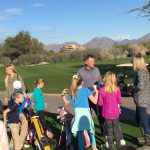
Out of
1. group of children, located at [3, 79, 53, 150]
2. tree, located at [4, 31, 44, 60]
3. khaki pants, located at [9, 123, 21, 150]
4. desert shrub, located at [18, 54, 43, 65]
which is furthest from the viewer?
tree, located at [4, 31, 44, 60]

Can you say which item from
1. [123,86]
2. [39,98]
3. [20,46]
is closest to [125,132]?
[39,98]

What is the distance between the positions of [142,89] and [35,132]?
7.40ft

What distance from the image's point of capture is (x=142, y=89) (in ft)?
27.4

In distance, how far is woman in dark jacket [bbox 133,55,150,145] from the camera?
8.33 meters

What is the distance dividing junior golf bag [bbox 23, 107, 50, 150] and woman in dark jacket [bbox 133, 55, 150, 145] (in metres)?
1.94

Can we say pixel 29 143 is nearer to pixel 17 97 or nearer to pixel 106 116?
pixel 17 97

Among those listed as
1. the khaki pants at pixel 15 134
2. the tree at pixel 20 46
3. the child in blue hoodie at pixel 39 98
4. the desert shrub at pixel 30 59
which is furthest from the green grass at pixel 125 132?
the tree at pixel 20 46

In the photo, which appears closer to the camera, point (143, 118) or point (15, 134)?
point (15, 134)

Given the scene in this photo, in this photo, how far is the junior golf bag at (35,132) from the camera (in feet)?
26.5

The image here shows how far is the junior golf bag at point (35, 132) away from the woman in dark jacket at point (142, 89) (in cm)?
194

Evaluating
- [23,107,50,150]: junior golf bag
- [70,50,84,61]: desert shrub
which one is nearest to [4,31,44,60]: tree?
[70,50,84,61]: desert shrub

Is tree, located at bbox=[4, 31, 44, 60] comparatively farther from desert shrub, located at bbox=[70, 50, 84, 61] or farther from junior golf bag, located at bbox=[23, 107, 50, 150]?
junior golf bag, located at bbox=[23, 107, 50, 150]

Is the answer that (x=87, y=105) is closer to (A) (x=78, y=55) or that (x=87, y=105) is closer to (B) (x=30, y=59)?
(A) (x=78, y=55)

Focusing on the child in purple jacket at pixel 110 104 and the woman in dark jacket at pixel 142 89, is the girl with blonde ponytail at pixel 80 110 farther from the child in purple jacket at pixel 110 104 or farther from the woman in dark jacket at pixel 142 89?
the woman in dark jacket at pixel 142 89
